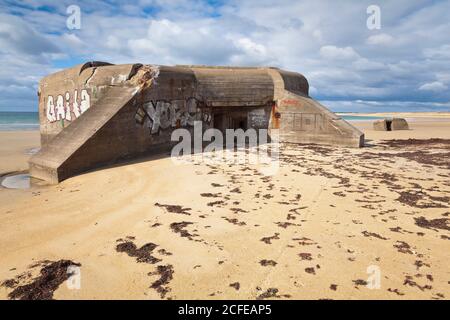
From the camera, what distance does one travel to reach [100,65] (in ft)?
31.9

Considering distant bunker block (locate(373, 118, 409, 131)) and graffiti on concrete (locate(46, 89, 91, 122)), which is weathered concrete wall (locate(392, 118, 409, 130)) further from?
graffiti on concrete (locate(46, 89, 91, 122))

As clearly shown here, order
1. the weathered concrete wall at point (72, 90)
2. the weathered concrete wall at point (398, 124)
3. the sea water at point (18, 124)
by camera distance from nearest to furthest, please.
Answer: the weathered concrete wall at point (72, 90)
the weathered concrete wall at point (398, 124)
the sea water at point (18, 124)

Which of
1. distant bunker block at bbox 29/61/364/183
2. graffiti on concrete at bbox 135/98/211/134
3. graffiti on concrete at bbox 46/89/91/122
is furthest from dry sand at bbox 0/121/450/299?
graffiti on concrete at bbox 46/89/91/122

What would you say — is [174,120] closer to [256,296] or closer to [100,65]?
[100,65]

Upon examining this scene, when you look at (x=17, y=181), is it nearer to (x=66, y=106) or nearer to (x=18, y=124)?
(x=66, y=106)

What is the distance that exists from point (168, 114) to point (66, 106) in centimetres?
358

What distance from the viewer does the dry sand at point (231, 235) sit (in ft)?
8.97

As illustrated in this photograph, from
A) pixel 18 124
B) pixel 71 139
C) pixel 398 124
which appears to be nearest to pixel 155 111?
pixel 71 139

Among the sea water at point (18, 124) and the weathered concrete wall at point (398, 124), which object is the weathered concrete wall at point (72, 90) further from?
the sea water at point (18, 124)

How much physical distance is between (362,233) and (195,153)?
20.6 ft

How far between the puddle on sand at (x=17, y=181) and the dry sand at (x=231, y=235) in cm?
39

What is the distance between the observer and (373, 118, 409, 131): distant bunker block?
19469 mm

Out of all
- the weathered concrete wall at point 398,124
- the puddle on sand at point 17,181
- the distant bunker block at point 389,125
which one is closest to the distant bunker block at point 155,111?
the puddle on sand at point 17,181

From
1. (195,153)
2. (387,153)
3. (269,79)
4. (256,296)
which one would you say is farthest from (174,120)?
(256,296)
